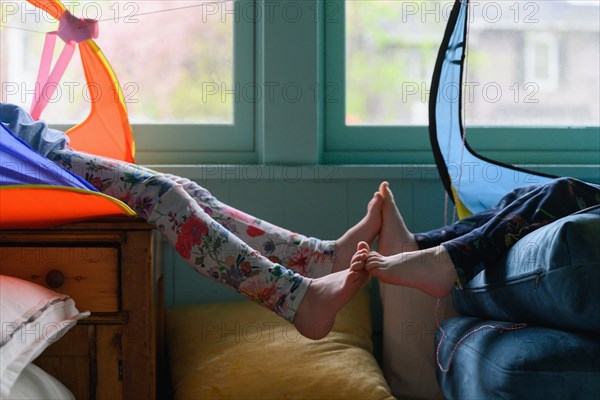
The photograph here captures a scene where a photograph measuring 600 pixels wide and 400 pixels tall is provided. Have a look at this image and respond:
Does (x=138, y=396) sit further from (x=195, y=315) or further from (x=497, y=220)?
(x=497, y=220)

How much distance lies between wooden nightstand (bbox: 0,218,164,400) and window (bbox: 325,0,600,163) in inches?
31.9

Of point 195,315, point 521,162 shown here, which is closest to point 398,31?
point 521,162

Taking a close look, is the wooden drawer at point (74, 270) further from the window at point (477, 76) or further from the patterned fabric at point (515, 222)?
the window at point (477, 76)

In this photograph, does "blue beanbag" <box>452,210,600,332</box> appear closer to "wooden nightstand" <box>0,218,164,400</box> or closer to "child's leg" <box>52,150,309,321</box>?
"child's leg" <box>52,150,309,321</box>

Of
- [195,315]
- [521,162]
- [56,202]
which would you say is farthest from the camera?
[521,162]

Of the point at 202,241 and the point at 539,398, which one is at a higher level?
the point at 202,241

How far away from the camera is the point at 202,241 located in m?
1.48

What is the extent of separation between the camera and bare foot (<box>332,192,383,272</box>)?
1610 millimetres

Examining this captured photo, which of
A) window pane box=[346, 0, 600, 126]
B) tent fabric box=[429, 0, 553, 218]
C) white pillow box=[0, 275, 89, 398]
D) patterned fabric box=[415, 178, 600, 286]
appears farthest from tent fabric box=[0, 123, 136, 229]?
window pane box=[346, 0, 600, 126]

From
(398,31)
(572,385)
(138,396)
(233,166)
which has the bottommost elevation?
(138,396)

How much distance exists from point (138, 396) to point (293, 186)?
73 centimetres

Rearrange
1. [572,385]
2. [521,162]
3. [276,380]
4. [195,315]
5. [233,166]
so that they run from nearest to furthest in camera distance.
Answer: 1. [572,385]
2. [276,380]
3. [195,315]
4. [233,166]
5. [521,162]

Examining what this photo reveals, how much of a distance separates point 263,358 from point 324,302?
27cm

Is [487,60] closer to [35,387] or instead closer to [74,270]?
[74,270]
